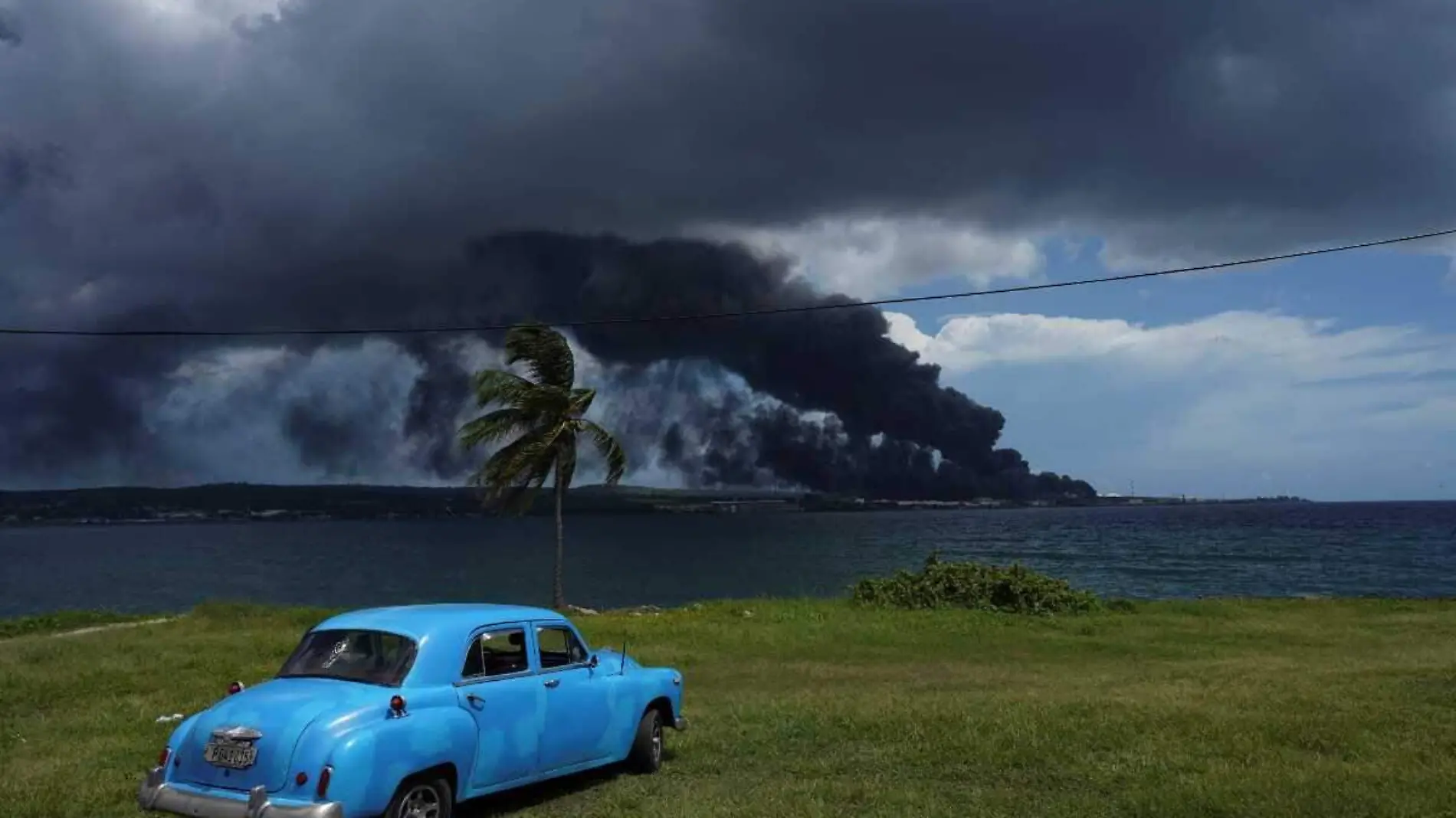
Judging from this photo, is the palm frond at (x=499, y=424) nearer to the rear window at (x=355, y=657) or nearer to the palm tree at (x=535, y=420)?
the palm tree at (x=535, y=420)

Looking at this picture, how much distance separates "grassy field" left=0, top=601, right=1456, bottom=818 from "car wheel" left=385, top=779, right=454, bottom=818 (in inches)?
45.9

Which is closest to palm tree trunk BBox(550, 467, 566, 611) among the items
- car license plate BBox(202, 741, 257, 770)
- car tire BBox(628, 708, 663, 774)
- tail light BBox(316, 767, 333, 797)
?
car tire BBox(628, 708, 663, 774)

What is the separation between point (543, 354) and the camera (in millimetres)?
33875

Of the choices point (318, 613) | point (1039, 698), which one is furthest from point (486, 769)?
point (318, 613)

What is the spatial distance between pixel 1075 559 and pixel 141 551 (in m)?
136

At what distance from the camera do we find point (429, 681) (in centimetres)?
849

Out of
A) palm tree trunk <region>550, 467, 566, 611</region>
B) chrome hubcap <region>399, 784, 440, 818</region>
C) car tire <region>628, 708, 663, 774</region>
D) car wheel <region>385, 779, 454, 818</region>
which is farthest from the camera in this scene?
palm tree trunk <region>550, 467, 566, 611</region>

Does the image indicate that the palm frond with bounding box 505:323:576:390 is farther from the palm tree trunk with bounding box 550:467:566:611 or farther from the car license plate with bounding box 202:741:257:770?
the car license plate with bounding box 202:741:257:770

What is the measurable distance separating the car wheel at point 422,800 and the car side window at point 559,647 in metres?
1.69

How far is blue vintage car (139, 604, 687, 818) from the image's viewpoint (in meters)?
7.54

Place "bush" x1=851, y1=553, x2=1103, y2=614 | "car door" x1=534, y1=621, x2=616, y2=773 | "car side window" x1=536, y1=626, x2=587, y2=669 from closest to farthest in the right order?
"car door" x1=534, y1=621, x2=616, y2=773 < "car side window" x1=536, y1=626, x2=587, y2=669 < "bush" x1=851, y1=553, x2=1103, y2=614

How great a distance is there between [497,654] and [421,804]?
153 cm

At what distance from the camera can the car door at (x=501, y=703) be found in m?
8.72

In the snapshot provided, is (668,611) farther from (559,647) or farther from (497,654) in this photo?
(497,654)
